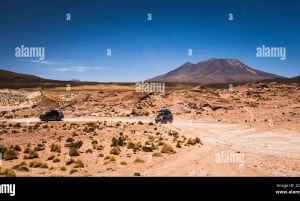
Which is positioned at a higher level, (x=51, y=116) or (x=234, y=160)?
(x=51, y=116)

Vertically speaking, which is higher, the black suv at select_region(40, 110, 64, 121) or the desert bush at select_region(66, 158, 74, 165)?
the black suv at select_region(40, 110, 64, 121)

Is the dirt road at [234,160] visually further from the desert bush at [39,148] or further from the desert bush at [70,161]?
the desert bush at [39,148]

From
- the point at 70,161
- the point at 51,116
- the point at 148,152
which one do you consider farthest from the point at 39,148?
the point at 51,116

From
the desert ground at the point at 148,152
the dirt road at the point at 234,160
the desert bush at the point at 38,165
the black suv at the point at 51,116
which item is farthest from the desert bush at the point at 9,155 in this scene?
the black suv at the point at 51,116

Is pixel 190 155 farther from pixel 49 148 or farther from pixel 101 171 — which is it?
pixel 49 148

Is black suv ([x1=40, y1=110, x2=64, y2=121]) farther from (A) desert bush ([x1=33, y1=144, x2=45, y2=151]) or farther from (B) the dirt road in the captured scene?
(B) the dirt road

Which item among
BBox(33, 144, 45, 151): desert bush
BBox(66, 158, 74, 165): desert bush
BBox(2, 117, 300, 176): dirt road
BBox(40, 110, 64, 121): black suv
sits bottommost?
BBox(2, 117, 300, 176): dirt road

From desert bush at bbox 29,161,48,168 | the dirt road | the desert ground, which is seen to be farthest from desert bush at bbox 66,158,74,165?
the dirt road

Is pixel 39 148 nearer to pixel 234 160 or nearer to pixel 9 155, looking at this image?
pixel 9 155

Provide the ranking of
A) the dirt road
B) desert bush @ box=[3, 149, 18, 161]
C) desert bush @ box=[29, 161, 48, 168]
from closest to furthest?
the dirt road, desert bush @ box=[29, 161, 48, 168], desert bush @ box=[3, 149, 18, 161]
